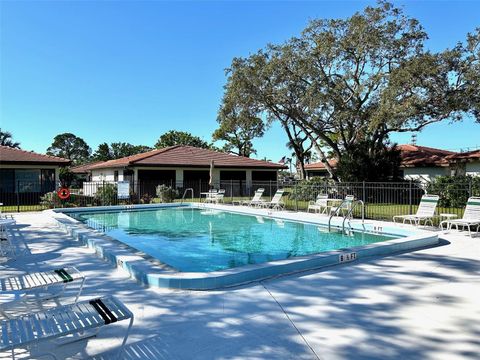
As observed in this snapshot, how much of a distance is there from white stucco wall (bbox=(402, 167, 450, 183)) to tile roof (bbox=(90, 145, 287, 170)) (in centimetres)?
1025

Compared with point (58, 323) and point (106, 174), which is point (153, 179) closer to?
point (106, 174)

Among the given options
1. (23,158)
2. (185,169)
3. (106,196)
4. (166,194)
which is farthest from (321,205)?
(23,158)

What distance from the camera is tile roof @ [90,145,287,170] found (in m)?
28.0

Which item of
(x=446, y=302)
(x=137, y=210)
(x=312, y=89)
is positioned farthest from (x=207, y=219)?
(x=446, y=302)

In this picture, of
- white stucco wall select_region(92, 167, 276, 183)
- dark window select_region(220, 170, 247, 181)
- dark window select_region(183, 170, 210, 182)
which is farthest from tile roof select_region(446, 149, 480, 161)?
dark window select_region(183, 170, 210, 182)

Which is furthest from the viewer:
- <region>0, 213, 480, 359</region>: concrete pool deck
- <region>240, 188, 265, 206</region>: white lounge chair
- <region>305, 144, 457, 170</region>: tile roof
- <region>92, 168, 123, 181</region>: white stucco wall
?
<region>92, 168, 123, 181</region>: white stucco wall

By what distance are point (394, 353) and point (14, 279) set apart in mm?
4138

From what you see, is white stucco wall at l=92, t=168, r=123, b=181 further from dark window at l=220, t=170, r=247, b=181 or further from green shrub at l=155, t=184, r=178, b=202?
green shrub at l=155, t=184, r=178, b=202

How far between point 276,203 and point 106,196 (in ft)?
32.0

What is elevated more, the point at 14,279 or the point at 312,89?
the point at 312,89

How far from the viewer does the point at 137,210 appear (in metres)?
19.7

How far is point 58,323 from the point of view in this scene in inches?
122

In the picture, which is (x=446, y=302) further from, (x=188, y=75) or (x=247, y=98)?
(x=188, y=75)

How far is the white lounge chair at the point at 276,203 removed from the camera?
1811 cm
